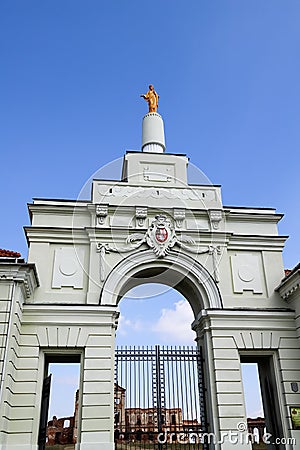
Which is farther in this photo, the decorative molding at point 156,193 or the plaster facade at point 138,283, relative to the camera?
the decorative molding at point 156,193

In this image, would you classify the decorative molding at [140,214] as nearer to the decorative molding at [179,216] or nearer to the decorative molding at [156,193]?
the decorative molding at [156,193]

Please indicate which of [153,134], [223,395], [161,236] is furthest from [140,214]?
[223,395]

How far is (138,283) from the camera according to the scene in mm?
16578

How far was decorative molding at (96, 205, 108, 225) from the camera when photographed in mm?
15625

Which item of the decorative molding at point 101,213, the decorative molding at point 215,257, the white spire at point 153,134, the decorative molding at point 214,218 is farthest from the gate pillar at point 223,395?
the white spire at point 153,134

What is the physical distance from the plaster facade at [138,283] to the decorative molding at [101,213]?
4 cm

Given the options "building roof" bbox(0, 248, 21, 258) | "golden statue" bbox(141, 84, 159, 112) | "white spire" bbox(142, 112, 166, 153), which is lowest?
"building roof" bbox(0, 248, 21, 258)

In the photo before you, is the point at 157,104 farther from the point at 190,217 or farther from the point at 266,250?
the point at 266,250

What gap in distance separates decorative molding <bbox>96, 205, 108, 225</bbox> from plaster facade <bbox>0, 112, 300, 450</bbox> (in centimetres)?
4

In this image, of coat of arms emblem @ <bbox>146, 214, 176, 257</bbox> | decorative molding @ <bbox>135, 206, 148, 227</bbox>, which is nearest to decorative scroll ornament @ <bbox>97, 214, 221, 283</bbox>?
coat of arms emblem @ <bbox>146, 214, 176, 257</bbox>

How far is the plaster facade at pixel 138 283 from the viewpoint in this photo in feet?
42.3

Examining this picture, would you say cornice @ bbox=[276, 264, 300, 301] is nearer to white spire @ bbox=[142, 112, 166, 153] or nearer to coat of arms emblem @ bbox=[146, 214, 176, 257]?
coat of arms emblem @ bbox=[146, 214, 176, 257]

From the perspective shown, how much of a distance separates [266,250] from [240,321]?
10.3ft

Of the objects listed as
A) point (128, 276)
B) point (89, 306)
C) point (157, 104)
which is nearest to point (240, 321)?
point (128, 276)
